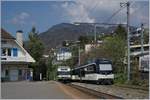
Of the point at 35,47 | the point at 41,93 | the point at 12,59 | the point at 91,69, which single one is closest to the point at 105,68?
the point at 91,69

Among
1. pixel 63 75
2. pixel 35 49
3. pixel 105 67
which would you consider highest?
pixel 35 49

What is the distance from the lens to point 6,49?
235 ft

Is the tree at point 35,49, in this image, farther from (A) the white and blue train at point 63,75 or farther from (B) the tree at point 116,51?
(B) the tree at point 116,51

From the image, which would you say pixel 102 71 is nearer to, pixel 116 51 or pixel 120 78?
pixel 120 78

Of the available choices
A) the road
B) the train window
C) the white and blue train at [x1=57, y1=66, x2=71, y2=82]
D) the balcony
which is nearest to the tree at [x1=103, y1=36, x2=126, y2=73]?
the train window

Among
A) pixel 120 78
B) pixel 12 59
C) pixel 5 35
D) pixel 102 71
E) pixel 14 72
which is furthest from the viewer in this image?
pixel 12 59

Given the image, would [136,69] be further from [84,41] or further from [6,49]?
[84,41]

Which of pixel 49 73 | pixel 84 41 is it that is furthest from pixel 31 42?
pixel 84 41

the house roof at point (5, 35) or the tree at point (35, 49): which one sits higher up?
the house roof at point (5, 35)

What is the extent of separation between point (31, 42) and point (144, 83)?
4700cm

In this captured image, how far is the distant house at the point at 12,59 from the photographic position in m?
70.2

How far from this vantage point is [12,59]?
71.6 m

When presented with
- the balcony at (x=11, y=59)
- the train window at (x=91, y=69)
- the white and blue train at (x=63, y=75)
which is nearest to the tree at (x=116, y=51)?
the train window at (x=91, y=69)

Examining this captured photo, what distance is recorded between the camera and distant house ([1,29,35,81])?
7019 centimetres
